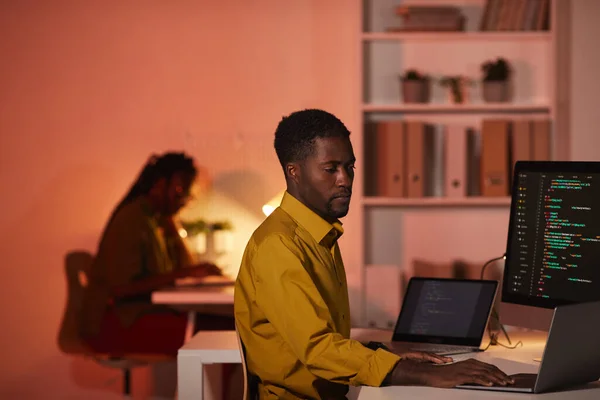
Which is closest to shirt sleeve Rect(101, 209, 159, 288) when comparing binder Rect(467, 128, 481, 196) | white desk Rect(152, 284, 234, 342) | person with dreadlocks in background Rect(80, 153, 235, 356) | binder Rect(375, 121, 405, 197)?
person with dreadlocks in background Rect(80, 153, 235, 356)

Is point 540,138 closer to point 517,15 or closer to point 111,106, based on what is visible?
point 517,15

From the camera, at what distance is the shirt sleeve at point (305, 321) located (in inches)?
69.1

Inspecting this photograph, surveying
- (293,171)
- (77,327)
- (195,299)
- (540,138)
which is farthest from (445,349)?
(77,327)

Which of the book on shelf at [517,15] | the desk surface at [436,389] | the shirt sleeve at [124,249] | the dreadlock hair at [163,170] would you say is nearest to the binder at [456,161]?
the book on shelf at [517,15]

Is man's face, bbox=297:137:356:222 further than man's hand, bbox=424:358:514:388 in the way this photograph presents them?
Yes

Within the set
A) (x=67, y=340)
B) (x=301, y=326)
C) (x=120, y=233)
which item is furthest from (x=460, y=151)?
(x=301, y=326)

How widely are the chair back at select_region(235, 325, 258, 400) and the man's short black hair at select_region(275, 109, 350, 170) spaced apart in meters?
0.41

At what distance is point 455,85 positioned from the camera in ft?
14.0

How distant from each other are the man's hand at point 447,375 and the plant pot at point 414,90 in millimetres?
2618

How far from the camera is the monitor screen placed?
81.5 inches

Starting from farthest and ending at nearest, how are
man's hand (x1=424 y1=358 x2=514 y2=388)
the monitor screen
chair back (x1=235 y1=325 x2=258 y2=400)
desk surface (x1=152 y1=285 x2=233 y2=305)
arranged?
desk surface (x1=152 y1=285 x2=233 y2=305)
the monitor screen
chair back (x1=235 y1=325 x2=258 y2=400)
man's hand (x1=424 y1=358 x2=514 y2=388)

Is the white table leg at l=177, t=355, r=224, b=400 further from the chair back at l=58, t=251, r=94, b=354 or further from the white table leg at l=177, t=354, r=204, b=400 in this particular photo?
the chair back at l=58, t=251, r=94, b=354

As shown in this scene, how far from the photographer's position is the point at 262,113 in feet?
15.1

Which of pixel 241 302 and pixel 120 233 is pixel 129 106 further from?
pixel 241 302
